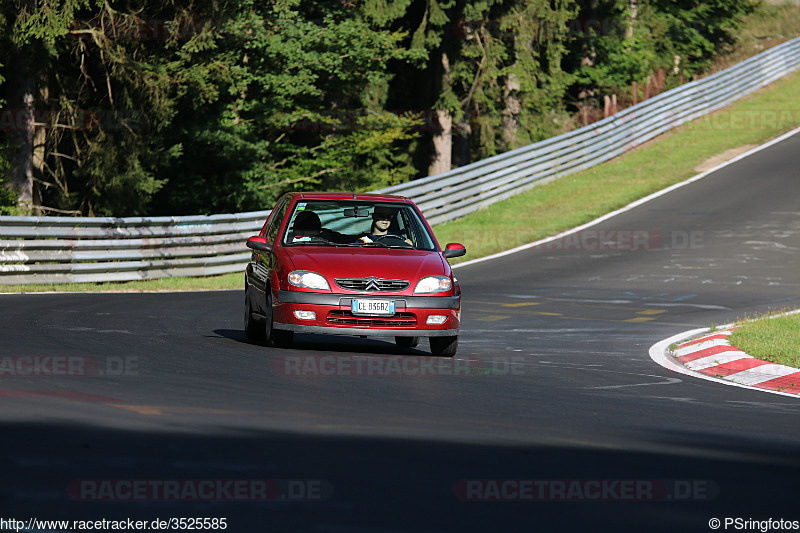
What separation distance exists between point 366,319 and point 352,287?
35 cm

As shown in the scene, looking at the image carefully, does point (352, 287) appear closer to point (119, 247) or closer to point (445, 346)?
point (445, 346)

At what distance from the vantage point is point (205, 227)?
2455 cm

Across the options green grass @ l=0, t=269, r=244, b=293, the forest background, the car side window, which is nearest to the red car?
the car side window

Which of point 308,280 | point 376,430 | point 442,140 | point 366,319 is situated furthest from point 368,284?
point 442,140

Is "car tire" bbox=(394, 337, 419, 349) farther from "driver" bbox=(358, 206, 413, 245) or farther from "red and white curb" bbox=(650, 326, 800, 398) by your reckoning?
"red and white curb" bbox=(650, 326, 800, 398)

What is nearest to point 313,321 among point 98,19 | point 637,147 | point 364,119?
point 98,19

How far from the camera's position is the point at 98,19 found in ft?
91.5

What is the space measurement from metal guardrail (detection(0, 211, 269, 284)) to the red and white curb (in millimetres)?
11286

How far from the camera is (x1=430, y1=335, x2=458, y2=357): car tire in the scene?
12.7m

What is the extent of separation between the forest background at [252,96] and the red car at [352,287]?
13.2 metres

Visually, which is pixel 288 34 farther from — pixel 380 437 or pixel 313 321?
pixel 380 437

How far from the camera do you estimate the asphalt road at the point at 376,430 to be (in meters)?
5.84

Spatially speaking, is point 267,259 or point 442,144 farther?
point 442,144

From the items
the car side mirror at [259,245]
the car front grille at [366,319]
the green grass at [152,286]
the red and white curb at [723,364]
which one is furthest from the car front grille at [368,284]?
the green grass at [152,286]
